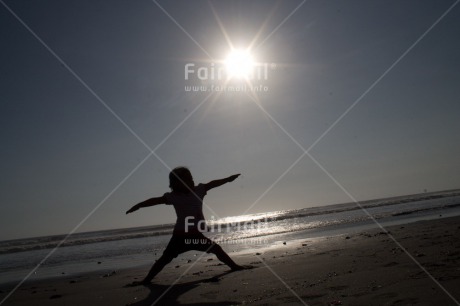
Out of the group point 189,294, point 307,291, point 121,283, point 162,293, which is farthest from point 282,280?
point 121,283

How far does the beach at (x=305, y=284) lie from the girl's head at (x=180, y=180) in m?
1.69

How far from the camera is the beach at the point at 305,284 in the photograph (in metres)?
4.43

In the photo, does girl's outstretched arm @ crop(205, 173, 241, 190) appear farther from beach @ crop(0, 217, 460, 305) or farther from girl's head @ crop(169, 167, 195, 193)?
beach @ crop(0, 217, 460, 305)

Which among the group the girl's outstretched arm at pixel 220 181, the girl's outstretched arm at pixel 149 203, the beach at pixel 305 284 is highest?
the girl's outstretched arm at pixel 220 181

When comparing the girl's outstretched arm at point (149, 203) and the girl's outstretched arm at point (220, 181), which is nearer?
the girl's outstretched arm at point (149, 203)

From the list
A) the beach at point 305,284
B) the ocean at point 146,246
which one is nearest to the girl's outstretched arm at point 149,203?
the beach at point 305,284

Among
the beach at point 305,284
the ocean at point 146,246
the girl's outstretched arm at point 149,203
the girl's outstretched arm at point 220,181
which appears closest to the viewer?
the beach at point 305,284

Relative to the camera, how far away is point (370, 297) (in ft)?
14.1

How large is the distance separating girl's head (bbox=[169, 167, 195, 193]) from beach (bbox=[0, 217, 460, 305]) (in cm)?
169

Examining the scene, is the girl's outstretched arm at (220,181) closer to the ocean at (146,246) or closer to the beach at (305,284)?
the beach at (305,284)

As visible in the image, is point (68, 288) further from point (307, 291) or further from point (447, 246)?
point (447, 246)

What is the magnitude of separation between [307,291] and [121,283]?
4.21 metres

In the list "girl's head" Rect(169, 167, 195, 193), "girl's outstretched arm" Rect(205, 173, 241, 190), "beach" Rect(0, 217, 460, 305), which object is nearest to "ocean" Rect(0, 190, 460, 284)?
"beach" Rect(0, 217, 460, 305)

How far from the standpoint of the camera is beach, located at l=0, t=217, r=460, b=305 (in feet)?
14.5
